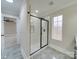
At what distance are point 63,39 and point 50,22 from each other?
49.5 inches

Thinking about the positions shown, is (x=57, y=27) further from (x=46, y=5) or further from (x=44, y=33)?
(x=46, y=5)

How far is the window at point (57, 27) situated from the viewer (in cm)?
345

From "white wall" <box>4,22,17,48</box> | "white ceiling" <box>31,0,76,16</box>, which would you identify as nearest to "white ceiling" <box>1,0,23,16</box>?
"white ceiling" <box>31,0,76,16</box>

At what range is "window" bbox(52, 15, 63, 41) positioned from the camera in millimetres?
3449

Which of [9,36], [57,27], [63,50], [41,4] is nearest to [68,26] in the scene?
[57,27]

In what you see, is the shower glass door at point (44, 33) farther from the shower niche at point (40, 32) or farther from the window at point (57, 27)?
the window at point (57, 27)

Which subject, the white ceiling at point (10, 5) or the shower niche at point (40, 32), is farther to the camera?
the shower niche at point (40, 32)

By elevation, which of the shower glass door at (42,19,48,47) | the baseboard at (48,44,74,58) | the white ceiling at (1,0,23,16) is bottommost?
the baseboard at (48,44,74,58)

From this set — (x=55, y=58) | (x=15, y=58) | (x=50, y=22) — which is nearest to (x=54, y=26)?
(x=50, y=22)

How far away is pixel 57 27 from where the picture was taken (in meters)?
3.69

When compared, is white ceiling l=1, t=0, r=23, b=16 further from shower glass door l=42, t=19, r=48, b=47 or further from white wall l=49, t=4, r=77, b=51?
white wall l=49, t=4, r=77, b=51

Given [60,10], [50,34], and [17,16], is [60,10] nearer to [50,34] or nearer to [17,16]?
[50,34]

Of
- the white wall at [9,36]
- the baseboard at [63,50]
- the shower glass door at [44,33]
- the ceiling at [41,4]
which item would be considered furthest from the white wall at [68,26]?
the white wall at [9,36]

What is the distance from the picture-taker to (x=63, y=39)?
10.6 ft
